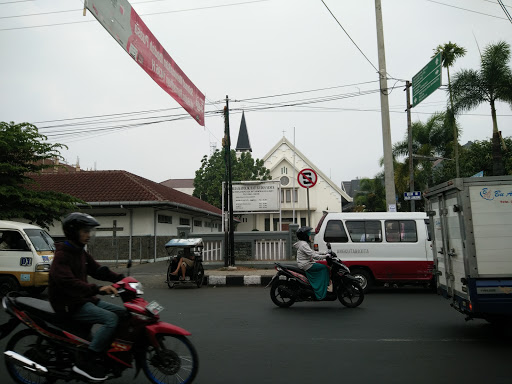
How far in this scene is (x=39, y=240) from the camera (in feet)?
34.2

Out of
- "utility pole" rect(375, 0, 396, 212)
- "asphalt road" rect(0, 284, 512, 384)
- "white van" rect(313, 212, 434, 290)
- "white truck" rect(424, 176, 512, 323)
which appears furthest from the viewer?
"utility pole" rect(375, 0, 396, 212)

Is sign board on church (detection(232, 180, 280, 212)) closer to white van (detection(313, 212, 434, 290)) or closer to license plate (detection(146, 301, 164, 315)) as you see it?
white van (detection(313, 212, 434, 290))

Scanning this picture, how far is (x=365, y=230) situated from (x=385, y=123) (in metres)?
4.95

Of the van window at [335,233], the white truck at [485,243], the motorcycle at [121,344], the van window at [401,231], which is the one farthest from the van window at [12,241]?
the white truck at [485,243]

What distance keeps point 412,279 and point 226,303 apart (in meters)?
4.62

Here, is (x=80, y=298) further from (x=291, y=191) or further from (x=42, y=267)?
(x=291, y=191)

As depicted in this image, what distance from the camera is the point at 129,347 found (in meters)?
3.81

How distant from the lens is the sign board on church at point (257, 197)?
1639 cm

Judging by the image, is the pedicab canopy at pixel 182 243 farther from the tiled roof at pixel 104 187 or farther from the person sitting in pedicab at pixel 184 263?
the tiled roof at pixel 104 187

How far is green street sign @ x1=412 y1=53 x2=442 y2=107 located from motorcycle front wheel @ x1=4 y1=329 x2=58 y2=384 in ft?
38.2

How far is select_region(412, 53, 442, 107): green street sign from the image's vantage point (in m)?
11.9

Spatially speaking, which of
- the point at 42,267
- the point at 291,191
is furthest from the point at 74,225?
the point at 291,191

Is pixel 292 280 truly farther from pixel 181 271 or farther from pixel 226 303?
pixel 181 271

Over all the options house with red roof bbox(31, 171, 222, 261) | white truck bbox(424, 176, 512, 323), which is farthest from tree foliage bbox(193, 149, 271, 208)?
white truck bbox(424, 176, 512, 323)
